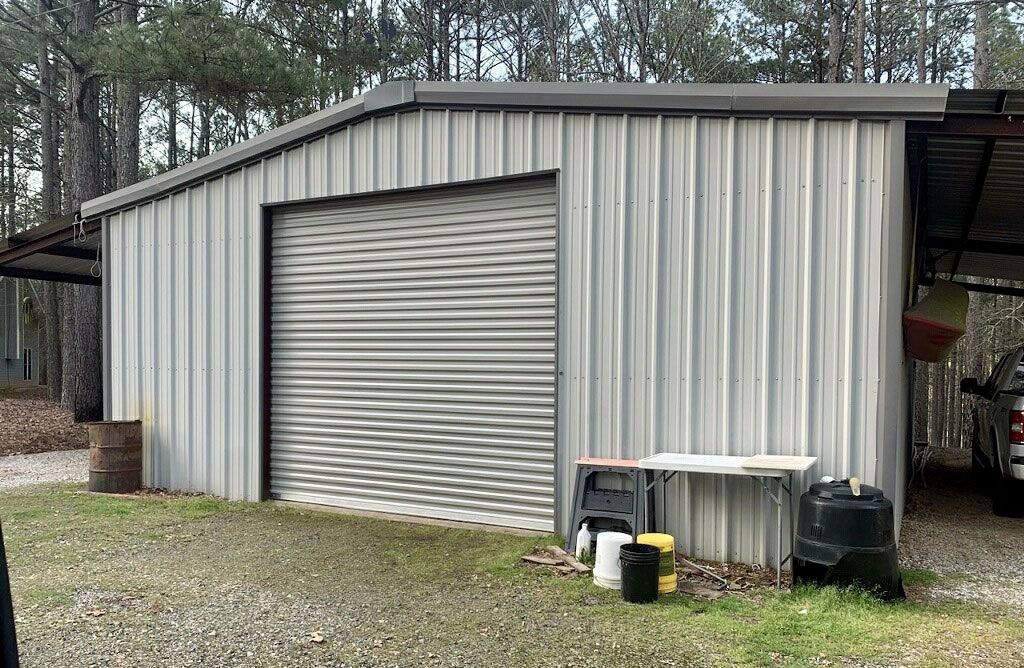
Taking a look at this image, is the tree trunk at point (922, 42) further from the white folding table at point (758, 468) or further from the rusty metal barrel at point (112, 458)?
the rusty metal barrel at point (112, 458)

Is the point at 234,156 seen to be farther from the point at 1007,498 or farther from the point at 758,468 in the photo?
the point at 1007,498

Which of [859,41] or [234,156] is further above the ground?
[859,41]

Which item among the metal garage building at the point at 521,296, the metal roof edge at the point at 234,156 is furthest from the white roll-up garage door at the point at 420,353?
the metal roof edge at the point at 234,156

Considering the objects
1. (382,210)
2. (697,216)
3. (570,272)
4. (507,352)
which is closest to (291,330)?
(382,210)

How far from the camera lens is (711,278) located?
570cm

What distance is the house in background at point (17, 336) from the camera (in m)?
28.6

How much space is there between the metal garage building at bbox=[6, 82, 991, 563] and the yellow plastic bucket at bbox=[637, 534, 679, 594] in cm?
81

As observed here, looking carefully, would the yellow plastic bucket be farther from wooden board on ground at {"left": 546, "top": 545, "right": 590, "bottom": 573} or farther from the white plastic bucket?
wooden board on ground at {"left": 546, "top": 545, "right": 590, "bottom": 573}

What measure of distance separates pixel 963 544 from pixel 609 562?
10.5 ft

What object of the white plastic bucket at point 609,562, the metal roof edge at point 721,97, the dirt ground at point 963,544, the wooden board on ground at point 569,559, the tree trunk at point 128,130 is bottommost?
the dirt ground at point 963,544

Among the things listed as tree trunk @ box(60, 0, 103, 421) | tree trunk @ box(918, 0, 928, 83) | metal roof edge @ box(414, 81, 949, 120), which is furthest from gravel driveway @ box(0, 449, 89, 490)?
tree trunk @ box(918, 0, 928, 83)

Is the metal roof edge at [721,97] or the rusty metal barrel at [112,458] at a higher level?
the metal roof edge at [721,97]

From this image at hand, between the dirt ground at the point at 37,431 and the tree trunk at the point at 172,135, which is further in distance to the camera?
the tree trunk at the point at 172,135

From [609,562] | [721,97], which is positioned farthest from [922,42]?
[609,562]
